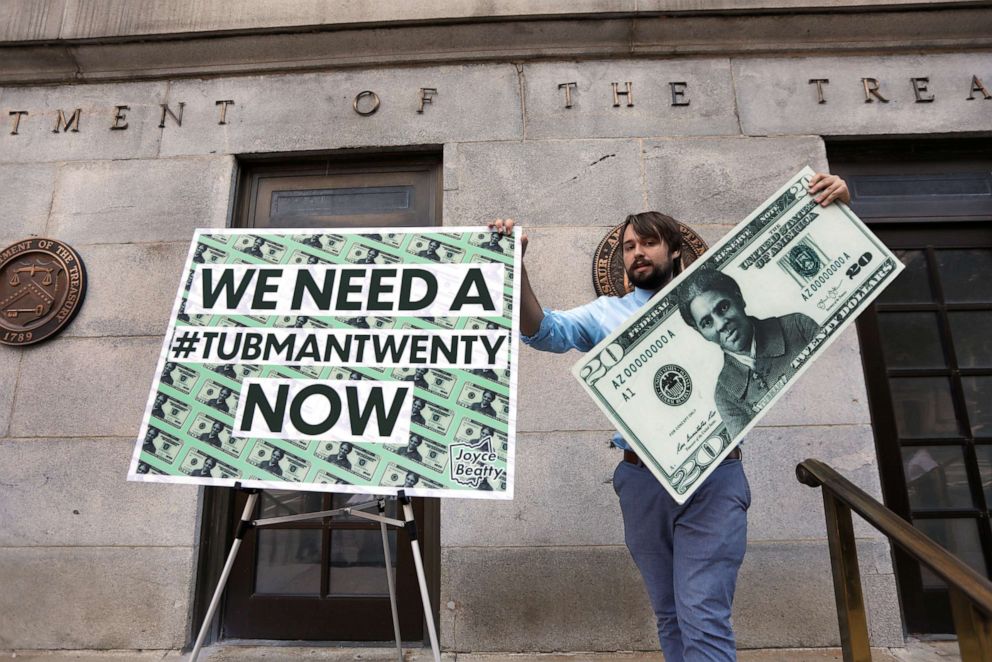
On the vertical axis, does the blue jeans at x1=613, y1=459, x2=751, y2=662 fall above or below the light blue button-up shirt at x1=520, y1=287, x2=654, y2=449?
below

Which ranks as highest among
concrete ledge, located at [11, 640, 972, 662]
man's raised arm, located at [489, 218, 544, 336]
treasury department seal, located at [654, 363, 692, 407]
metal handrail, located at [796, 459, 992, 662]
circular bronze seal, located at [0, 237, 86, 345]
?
circular bronze seal, located at [0, 237, 86, 345]

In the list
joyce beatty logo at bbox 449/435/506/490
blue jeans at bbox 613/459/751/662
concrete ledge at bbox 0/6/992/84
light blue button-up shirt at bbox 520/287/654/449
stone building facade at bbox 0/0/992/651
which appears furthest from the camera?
concrete ledge at bbox 0/6/992/84

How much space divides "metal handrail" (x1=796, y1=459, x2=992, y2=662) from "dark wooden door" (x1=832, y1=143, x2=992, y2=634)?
1787mm

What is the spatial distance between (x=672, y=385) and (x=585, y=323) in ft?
1.44

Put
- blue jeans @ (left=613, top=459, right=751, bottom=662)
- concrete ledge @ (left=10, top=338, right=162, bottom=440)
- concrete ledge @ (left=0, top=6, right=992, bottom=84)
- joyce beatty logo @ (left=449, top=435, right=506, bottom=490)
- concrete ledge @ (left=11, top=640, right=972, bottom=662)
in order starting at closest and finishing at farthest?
1. blue jeans @ (left=613, top=459, right=751, bottom=662)
2. joyce beatty logo @ (left=449, top=435, right=506, bottom=490)
3. concrete ledge @ (left=11, top=640, right=972, bottom=662)
4. concrete ledge @ (left=10, top=338, right=162, bottom=440)
5. concrete ledge @ (left=0, top=6, right=992, bottom=84)

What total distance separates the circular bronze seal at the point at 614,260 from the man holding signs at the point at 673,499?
52.8 inches

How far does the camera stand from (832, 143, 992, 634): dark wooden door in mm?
3479

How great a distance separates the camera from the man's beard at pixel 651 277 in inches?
83.0

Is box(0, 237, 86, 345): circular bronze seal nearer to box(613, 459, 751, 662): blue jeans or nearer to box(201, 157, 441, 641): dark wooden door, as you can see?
box(201, 157, 441, 641): dark wooden door

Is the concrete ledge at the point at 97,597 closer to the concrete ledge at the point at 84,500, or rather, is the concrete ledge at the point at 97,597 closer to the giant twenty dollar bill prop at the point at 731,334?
the concrete ledge at the point at 84,500

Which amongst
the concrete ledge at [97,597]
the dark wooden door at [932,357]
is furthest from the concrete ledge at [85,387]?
the dark wooden door at [932,357]

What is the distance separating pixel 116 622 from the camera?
329 centimetres

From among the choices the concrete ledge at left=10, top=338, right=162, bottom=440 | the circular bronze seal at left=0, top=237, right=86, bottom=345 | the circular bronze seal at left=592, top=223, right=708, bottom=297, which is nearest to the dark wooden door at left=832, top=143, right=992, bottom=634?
the circular bronze seal at left=592, top=223, right=708, bottom=297

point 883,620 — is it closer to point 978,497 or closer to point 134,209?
point 978,497
